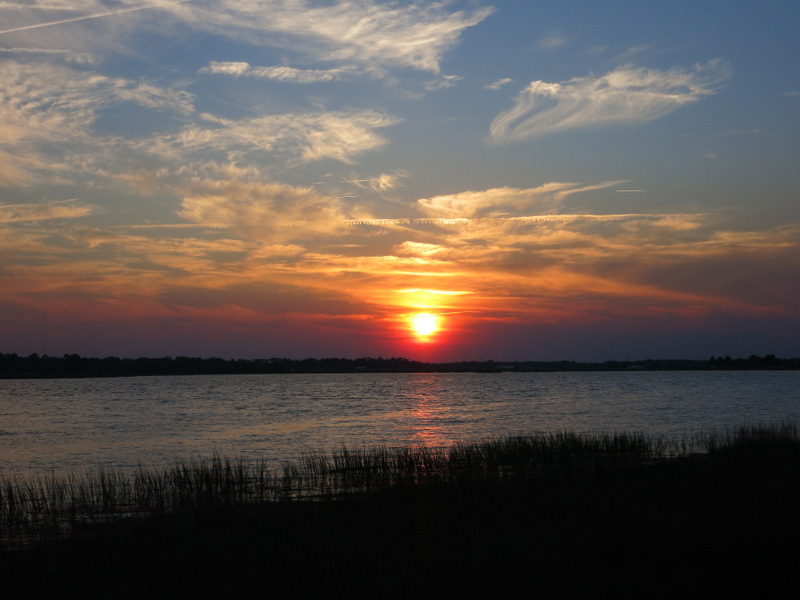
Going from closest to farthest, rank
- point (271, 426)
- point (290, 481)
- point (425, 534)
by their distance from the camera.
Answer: point (425, 534)
point (290, 481)
point (271, 426)

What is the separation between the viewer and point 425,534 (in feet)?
42.1

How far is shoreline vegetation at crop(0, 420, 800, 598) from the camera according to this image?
9578mm

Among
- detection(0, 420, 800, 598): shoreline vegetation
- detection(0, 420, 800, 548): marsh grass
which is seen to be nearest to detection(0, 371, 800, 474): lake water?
detection(0, 420, 800, 548): marsh grass

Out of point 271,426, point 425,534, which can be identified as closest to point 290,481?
point 425,534

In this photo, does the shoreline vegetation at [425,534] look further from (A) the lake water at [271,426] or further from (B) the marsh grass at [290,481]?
(A) the lake water at [271,426]

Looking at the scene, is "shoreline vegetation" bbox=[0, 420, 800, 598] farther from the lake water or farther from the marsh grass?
the lake water

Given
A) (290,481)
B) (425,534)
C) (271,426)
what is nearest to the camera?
(425,534)

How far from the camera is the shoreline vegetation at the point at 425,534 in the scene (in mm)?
9578

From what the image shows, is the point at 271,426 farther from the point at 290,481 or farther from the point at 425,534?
the point at 425,534

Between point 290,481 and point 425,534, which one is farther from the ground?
point 425,534

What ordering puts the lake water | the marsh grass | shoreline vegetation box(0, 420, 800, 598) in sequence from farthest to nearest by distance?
the lake water, the marsh grass, shoreline vegetation box(0, 420, 800, 598)

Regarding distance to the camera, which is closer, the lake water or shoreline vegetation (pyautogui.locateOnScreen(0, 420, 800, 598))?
shoreline vegetation (pyautogui.locateOnScreen(0, 420, 800, 598))

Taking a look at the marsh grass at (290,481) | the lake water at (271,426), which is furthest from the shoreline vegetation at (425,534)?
the lake water at (271,426)

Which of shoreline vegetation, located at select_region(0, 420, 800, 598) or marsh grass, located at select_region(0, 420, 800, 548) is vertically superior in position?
shoreline vegetation, located at select_region(0, 420, 800, 598)
